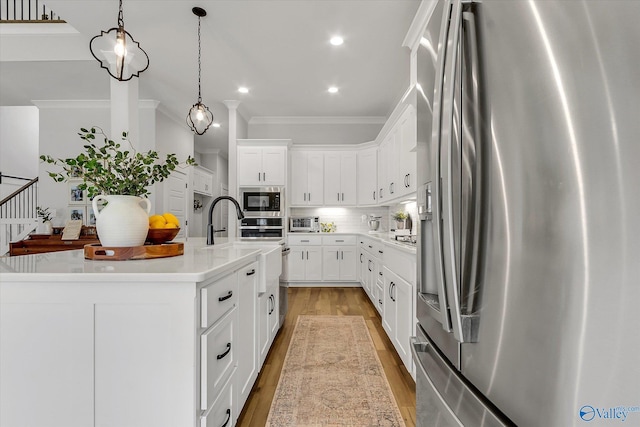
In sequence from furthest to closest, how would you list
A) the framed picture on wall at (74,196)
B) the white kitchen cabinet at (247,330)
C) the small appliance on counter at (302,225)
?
the small appliance on counter at (302,225) < the framed picture on wall at (74,196) < the white kitchen cabinet at (247,330)

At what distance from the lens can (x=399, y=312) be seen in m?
2.38

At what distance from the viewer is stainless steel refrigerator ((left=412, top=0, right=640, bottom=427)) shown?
1.37ft

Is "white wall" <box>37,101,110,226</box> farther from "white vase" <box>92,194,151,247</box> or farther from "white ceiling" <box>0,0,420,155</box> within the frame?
"white vase" <box>92,194,151,247</box>

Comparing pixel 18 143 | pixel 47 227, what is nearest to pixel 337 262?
pixel 47 227

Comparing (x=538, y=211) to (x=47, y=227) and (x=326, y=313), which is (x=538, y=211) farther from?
(x=47, y=227)

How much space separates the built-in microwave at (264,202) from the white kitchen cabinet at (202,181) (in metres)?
2.48

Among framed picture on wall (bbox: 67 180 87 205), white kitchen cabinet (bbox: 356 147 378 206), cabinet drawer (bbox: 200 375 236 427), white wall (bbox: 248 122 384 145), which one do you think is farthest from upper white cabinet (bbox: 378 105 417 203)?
framed picture on wall (bbox: 67 180 87 205)

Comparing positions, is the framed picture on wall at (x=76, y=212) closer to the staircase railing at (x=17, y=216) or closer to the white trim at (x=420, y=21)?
the staircase railing at (x=17, y=216)

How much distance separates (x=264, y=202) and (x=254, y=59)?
7.25 ft

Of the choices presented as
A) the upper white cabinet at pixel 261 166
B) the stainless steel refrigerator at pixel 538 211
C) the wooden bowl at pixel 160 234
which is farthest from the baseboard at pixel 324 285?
the stainless steel refrigerator at pixel 538 211

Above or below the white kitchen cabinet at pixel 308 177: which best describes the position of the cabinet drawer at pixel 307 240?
below

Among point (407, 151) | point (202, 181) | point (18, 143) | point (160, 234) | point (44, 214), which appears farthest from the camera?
point (202, 181)

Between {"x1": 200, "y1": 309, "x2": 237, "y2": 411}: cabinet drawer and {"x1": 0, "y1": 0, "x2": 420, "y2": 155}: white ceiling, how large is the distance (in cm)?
266

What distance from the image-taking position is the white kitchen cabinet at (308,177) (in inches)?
216
